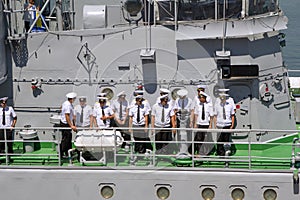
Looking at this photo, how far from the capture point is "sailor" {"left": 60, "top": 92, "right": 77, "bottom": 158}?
1127 centimetres

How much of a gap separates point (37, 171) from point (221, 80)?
4501 mm

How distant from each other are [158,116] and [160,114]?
6 centimetres

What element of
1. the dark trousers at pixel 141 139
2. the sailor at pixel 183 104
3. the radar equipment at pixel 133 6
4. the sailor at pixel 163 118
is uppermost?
the radar equipment at pixel 133 6

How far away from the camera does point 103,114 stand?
11352 millimetres

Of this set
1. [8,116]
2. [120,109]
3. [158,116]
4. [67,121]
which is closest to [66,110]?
[67,121]

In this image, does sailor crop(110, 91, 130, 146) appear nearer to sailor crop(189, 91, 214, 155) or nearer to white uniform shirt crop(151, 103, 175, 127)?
white uniform shirt crop(151, 103, 175, 127)

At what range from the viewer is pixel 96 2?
13.1 meters

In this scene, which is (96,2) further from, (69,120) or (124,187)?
(124,187)

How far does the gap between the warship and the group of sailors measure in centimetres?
24

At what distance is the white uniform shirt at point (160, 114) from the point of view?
11.1 m

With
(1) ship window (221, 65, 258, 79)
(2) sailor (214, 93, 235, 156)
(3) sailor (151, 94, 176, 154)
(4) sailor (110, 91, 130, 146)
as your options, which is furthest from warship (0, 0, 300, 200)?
(4) sailor (110, 91, 130, 146)

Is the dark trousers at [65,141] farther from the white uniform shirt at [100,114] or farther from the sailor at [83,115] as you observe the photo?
the white uniform shirt at [100,114]

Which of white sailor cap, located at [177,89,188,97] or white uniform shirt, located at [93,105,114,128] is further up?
white sailor cap, located at [177,89,188,97]

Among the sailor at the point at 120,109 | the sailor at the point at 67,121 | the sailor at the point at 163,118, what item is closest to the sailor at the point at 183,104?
the sailor at the point at 163,118
